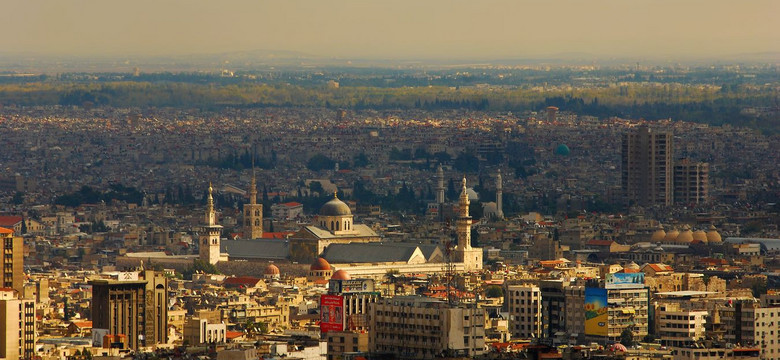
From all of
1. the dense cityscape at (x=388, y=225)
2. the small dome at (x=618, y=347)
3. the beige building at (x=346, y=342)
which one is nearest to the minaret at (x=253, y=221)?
the dense cityscape at (x=388, y=225)

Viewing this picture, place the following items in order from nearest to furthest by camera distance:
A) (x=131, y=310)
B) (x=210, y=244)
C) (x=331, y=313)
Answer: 1. (x=331, y=313)
2. (x=131, y=310)
3. (x=210, y=244)

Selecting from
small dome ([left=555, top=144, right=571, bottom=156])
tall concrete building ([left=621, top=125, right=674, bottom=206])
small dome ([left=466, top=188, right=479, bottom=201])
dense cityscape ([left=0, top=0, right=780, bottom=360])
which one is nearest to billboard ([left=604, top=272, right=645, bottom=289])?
dense cityscape ([left=0, top=0, right=780, bottom=360])

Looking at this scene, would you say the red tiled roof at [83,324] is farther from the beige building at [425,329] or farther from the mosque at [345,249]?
the mosque at [345,249]

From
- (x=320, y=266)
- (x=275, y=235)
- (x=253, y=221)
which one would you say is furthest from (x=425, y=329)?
(x=253, y=221)

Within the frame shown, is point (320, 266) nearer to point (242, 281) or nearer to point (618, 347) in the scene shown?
point (242, 281)

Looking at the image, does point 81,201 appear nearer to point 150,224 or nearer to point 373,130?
point 150,224

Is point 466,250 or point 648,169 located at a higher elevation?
point 466,250

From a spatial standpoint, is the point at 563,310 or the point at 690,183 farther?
the point at 690,183
